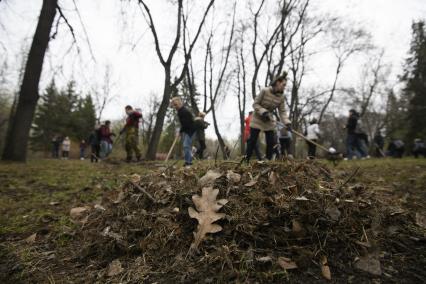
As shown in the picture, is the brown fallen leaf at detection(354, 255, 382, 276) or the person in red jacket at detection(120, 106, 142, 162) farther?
the person in red jacket at detection(120, 106, 142, 162)

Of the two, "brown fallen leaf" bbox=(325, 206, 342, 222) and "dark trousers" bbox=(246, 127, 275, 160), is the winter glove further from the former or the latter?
"brown fallen leaf" bbox=(325, 206, 342, 222)

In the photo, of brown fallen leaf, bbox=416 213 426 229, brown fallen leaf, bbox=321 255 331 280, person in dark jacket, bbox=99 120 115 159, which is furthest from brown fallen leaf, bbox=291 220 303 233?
person in dark jacket, bbox=99 120 115 159

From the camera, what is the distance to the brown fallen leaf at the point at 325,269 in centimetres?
136

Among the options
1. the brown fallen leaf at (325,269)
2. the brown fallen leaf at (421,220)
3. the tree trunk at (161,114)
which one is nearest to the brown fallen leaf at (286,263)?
the brown fallen leaf at (325,269)

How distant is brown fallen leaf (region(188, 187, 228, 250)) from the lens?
63.4 inches

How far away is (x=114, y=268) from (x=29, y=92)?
7092 mm

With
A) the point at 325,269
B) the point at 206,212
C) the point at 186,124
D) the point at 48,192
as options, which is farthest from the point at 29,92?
the point at 325,269

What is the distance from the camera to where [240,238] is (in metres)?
1.60

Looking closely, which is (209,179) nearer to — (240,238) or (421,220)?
(240,238)

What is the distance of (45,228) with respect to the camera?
2.46 m

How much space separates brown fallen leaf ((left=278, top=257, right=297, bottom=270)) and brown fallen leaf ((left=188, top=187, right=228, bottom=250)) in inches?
14.6

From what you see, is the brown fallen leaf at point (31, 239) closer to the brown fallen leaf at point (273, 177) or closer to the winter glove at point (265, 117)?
the brown fallen leaf at point (273, 177)

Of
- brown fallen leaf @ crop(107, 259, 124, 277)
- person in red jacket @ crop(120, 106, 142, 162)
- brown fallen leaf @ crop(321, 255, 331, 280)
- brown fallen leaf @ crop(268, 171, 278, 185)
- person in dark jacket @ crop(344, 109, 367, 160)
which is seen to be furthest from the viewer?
person in dark jacket @ crop(344, 109, 367, 160)

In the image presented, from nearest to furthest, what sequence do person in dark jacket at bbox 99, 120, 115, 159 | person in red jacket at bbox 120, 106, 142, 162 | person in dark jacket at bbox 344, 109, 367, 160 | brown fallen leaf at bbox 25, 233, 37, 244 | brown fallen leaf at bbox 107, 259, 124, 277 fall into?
brown fallen leaf at bbox 107, 259, 124, 277, brown fallen leaf at bbox 25, 233, 37, 244, person in red jacket at bbox 120, 106, 142, 162, person in dark jacket at bbox 344, 109, 367, 160, person in dark jacket at bbox 99, 120, 115, 159
